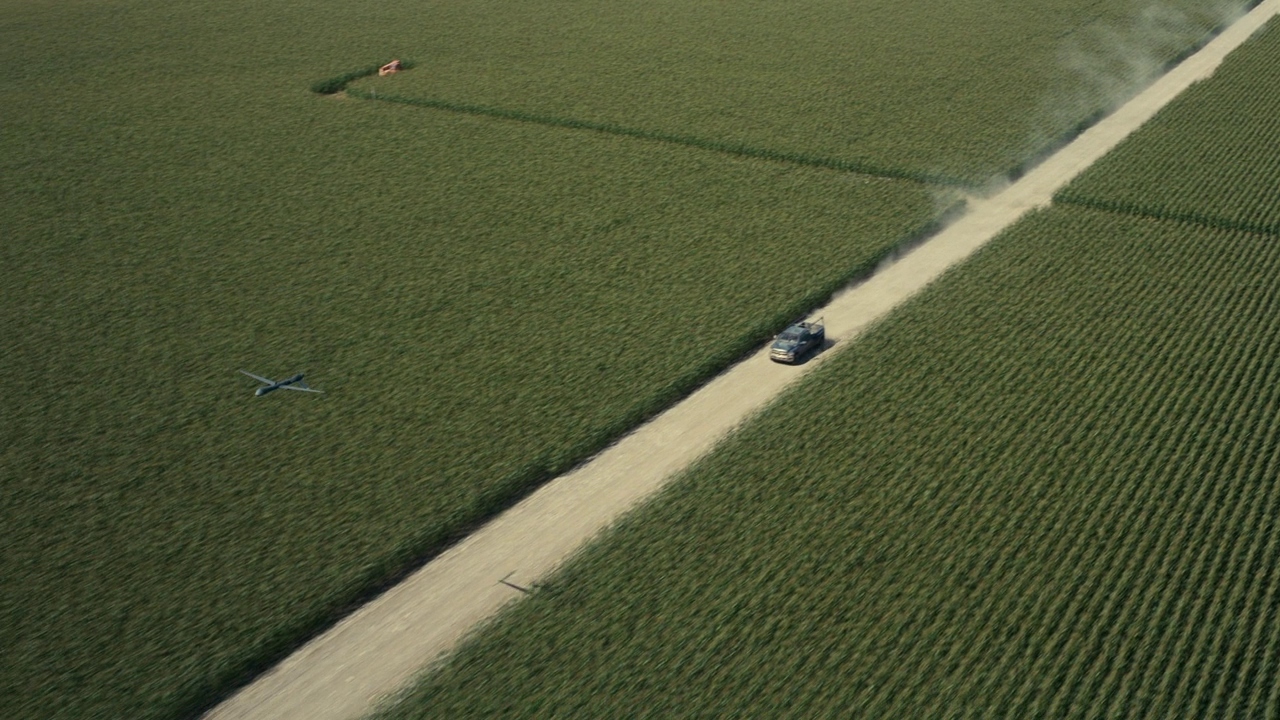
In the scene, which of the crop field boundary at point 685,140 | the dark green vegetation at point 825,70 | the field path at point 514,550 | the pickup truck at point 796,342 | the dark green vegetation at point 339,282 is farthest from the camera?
the dark green vegetation at point 825,70

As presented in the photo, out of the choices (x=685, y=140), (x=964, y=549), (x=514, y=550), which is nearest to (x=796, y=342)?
(x=964, y=549)

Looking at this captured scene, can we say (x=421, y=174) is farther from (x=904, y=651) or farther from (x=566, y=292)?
(x=904, y=651)

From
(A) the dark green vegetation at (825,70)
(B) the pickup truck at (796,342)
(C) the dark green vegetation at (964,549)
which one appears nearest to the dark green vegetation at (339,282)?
(A) the dark green vegetation at (825,70)

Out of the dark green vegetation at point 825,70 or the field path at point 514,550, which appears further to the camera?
the dark green vegetation at point 825,70

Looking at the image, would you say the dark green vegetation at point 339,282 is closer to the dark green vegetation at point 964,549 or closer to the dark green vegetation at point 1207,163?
the dark green vegetation at point 1207,163

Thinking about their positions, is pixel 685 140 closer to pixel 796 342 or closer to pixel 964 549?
pixel 796 342

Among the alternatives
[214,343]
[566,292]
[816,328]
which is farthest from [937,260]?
[214,343]
